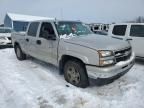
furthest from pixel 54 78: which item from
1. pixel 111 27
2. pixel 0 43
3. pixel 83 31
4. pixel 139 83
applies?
pixel 0 43

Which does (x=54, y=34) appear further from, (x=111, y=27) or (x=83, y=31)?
(x=111, y=27)

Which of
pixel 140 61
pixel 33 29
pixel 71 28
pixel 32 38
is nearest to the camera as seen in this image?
pixel 71 28

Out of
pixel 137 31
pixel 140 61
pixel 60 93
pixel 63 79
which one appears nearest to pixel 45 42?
pixel 63 79

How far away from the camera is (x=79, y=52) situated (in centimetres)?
447

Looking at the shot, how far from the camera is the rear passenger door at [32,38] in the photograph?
256 inches

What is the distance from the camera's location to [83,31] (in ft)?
19.4

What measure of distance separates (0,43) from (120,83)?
9.59 meters

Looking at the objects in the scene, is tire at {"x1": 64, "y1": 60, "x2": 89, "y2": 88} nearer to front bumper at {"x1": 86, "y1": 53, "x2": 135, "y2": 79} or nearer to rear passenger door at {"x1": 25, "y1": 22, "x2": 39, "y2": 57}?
front bumper at {"x1": 86, "y1": 53, "x2": 135, "y2": 79}

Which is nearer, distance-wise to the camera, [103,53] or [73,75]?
[103,53]

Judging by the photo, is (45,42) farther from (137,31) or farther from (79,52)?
(137,31)

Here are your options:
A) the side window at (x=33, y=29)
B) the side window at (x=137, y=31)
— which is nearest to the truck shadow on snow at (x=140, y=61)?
the side window at (x=137, y=31)

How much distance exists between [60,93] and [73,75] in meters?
0.63

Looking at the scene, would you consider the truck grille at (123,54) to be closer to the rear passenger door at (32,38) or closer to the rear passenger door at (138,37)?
the rear passenger door at (138,37)

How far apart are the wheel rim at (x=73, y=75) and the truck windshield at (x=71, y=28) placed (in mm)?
1105
